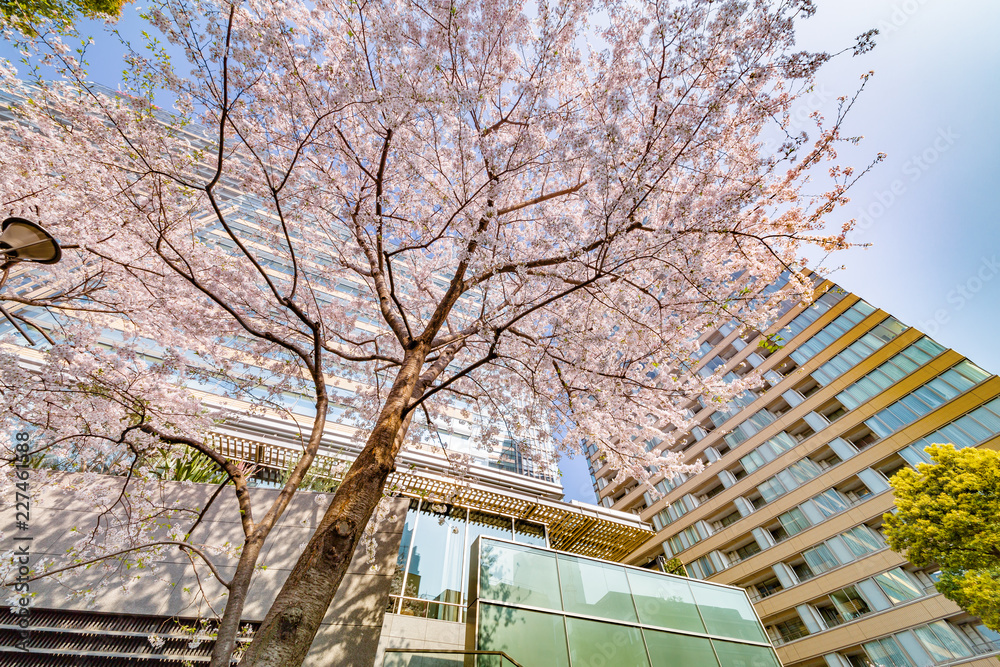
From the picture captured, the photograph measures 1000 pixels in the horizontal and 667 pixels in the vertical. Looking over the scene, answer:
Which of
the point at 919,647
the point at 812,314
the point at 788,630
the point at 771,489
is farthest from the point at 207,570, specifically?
the point at 812,314

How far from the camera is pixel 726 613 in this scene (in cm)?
816

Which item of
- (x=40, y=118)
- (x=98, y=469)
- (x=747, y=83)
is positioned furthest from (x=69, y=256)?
(x=747, y=83)

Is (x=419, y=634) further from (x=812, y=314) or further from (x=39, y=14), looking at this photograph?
(x=812, y=314)

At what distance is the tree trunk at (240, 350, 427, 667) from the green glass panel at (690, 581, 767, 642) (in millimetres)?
8137

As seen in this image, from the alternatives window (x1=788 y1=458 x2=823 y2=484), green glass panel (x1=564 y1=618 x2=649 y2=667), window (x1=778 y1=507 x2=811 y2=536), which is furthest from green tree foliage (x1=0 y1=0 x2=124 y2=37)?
window (x1=788 y1=458 x2=823 y2=484)

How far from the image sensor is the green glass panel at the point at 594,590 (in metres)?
7.02

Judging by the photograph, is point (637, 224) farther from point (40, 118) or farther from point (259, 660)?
point (40, 118)

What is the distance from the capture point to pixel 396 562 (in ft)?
24.8

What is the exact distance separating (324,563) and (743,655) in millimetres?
9221

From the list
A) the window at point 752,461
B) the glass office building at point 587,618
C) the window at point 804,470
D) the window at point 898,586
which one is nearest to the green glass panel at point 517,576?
the glass office building at point 587,618

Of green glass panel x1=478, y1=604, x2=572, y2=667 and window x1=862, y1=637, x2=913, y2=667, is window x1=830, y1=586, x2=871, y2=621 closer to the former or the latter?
window x1=862, y1=637, x2=913, y2=667

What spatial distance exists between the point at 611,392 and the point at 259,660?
18.4ft

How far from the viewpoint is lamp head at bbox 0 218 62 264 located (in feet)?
11.7

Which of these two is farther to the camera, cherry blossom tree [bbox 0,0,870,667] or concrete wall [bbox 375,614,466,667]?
concrete wall [bbox 375,614,466,667]
